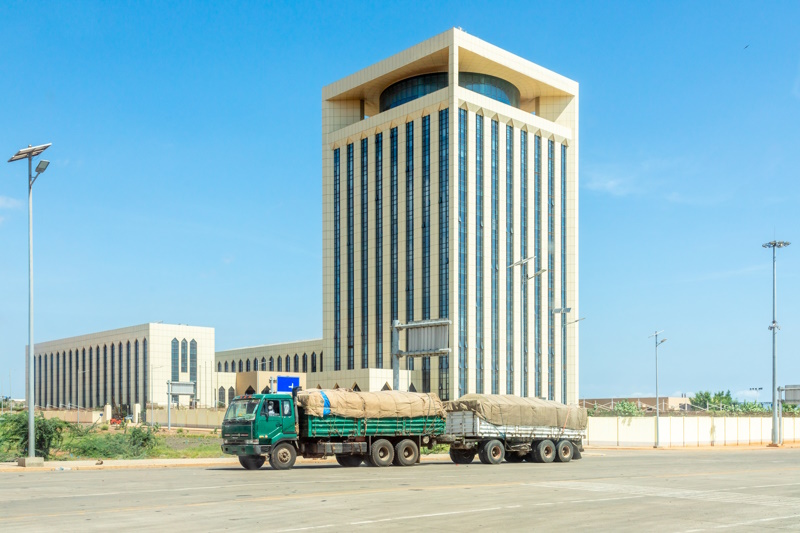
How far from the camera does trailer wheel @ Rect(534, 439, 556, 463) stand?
37406 millimetres

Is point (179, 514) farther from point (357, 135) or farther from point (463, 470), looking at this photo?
point (357, 135)

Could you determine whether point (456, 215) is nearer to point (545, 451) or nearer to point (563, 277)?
point (563, 277)

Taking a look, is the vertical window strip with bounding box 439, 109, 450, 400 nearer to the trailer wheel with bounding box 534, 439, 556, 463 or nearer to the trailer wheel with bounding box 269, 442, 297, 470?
the trailer wheel with bounding box 534, 439, 556, 463

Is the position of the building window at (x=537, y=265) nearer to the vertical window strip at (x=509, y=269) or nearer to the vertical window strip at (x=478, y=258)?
the vertical window strip at (x=509, y=269)

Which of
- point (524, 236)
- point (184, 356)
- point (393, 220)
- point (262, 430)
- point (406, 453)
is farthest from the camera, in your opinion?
point (184, 356)

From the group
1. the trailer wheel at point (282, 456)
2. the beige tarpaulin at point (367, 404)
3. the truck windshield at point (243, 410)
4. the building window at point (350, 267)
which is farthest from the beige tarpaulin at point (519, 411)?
the building window at point (350, 267)

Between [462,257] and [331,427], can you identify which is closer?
[331,427]

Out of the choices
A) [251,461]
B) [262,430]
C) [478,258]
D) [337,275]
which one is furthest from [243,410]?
[337,275]

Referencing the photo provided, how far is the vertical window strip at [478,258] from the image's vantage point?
91.5 metres

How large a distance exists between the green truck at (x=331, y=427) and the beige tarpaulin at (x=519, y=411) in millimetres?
1419

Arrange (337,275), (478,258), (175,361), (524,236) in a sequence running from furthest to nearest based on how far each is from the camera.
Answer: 1. (175,361)
2. (337,275)
3. (524,236)
4. (478,258)

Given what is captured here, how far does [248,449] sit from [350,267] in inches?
2800

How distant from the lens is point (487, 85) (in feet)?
321

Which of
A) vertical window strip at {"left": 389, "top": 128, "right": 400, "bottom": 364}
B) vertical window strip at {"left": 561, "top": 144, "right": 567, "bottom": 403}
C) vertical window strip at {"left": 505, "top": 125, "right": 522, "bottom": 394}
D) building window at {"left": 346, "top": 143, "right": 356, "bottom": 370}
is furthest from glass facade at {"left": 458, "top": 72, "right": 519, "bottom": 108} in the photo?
building window at {"left": 346, "top": 143, "right": 356, "bottom": 370}
